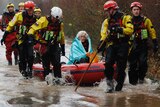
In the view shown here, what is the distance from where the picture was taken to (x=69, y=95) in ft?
32.2

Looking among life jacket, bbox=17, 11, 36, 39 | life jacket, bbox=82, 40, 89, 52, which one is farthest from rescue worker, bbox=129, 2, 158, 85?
life jacket, bbox=17, 11, 36, 39

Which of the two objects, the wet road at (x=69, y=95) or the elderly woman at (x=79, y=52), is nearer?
the wet road at (x=69, y=95)

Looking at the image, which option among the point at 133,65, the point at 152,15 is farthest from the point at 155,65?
the point at 133,65

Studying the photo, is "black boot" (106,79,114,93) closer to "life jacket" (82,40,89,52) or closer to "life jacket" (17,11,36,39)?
"life jacket" (82,40,89,52)

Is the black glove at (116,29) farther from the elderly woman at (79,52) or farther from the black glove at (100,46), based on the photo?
the elderly woman at (79,52)

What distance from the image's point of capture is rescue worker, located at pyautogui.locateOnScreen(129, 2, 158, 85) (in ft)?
36.4

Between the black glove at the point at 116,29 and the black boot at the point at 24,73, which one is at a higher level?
the black glove at the point at 116,29

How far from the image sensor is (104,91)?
10.5 meters

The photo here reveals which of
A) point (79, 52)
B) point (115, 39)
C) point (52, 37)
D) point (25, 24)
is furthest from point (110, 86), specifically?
point (25, 24)

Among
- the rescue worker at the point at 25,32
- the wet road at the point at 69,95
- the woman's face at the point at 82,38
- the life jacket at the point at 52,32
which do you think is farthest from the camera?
the woman's face at the point at 82,38

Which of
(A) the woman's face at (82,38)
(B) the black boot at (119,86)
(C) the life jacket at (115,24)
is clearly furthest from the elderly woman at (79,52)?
(C) the life jacket at (115,24)

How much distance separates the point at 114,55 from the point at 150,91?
3.78ft

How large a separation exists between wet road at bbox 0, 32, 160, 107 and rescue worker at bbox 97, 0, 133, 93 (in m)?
0.39

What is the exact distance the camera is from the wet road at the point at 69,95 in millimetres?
8792
